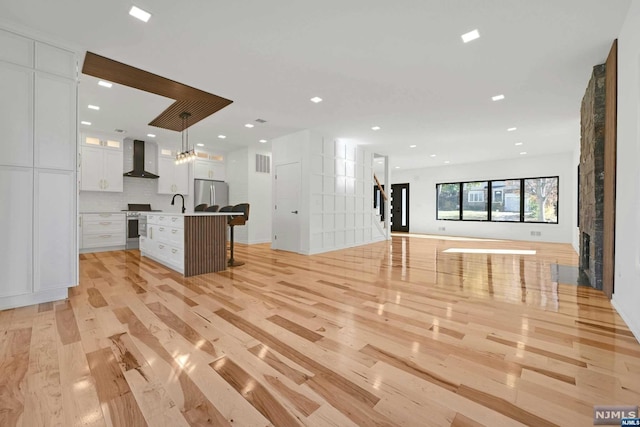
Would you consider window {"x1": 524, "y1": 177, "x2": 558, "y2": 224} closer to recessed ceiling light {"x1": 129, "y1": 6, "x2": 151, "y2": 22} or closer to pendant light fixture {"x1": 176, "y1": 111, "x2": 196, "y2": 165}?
pendant light fixture {"x1": 176, "y1": 111, "x2": 196, "y2": 165}

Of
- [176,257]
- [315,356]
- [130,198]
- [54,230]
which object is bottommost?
[315,356]

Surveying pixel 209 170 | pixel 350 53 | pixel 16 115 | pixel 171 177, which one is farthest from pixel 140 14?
pixel 209 170

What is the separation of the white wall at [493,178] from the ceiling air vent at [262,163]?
6437 mm

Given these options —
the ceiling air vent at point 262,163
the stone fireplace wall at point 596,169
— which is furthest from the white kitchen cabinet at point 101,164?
the stone fireplace wall at point 596,169

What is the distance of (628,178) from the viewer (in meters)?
2.38

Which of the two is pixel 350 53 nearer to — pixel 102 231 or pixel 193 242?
pixel 193 242

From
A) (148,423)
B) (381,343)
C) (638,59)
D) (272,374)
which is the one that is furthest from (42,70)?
(638,59)

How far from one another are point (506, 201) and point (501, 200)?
15 cm

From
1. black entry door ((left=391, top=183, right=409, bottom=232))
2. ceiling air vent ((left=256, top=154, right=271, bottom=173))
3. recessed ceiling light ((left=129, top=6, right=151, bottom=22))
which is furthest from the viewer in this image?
black entry door ((left=391, top=183, right=409, bottom=232))

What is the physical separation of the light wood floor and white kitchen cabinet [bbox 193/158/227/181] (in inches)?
204

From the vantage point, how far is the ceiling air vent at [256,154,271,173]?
814cm

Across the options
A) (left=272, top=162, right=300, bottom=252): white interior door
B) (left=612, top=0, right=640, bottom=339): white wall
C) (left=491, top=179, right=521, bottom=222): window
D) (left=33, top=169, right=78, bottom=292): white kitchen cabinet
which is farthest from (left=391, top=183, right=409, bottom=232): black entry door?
(left=33, top=169, right=78, bottom=292): white kitchen cabinet

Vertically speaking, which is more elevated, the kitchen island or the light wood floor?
the kitchen island

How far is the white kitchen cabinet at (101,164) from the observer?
620cm
